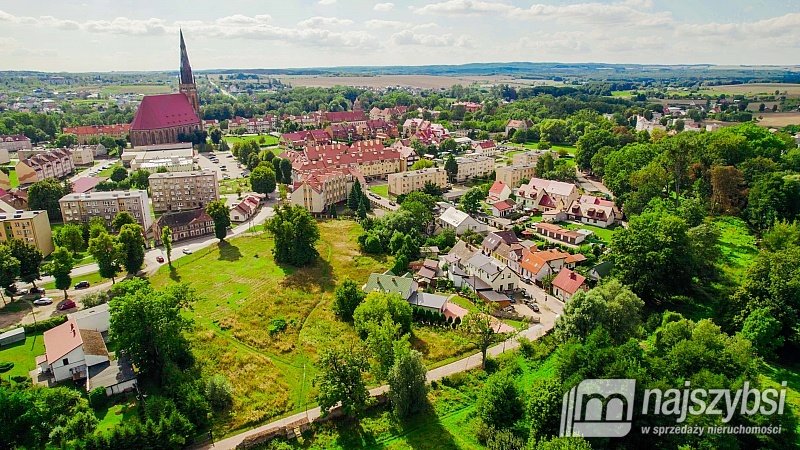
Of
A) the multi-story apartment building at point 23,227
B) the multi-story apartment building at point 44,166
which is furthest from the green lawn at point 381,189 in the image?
the multi-story apartment building at point 44,166

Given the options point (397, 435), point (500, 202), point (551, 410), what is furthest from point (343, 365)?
point (500, 202)

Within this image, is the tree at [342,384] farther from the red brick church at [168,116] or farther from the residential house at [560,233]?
the red brick church at [168,116]

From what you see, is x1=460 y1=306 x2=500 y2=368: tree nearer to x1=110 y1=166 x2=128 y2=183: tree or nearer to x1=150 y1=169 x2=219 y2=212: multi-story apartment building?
x1=150 y1=169 x2=219 y2=212: multi-story apartment building

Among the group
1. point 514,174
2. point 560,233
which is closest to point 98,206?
point 560,233

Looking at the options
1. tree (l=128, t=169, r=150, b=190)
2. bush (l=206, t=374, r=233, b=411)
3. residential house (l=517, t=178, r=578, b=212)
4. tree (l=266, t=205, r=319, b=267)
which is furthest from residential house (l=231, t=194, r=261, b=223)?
bush (l=206, t=374, r=233, b=411)

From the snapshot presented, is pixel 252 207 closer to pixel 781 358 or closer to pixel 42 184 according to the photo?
pixel 42 184

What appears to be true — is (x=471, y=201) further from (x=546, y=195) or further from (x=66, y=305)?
(x=66, y=305)
